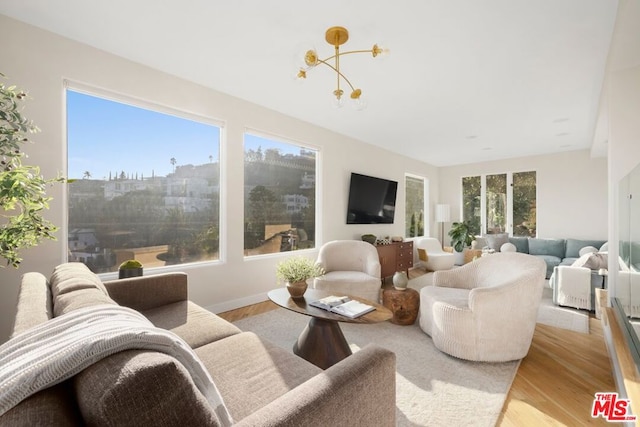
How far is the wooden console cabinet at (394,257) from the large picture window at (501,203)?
232 centimetres

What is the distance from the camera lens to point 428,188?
7328 mm

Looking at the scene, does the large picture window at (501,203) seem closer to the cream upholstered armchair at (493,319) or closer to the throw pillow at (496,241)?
the throw pillow at (496,241)

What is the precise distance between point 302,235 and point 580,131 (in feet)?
15.6

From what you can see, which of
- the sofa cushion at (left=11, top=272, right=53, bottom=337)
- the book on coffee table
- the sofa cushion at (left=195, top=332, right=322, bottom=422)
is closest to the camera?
the sofa cushion at (left=11, top=272, right=53, bottom=337)

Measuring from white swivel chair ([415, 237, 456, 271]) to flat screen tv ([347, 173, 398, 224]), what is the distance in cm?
87

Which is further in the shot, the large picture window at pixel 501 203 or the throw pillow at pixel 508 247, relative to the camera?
the large picture window at pixel 501 203

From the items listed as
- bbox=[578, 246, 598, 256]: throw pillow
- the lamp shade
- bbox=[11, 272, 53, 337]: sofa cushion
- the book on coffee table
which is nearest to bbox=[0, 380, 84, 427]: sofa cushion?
bbox=[11, 272, 53, 337]: sofa cushion

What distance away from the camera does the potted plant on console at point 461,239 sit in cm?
630

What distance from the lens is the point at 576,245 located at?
5.20m

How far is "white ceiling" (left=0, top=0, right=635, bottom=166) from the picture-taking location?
1983mm

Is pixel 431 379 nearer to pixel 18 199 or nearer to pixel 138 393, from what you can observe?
pixel 138 393

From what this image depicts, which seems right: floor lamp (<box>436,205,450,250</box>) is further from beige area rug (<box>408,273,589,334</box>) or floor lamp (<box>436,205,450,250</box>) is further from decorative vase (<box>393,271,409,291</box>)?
decorative vase (<box>393,271,409,291</box>)

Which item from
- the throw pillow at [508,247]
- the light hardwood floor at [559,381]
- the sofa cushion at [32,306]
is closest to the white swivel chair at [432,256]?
the throw pillow at [508,247]

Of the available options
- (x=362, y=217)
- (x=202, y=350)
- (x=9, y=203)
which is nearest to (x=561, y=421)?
(x=202, y=350)
